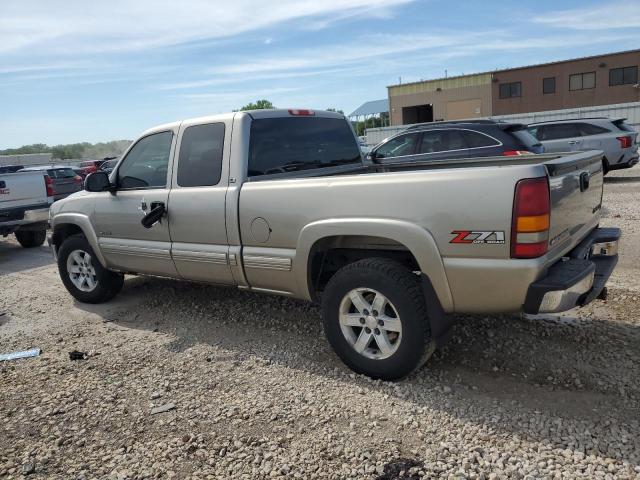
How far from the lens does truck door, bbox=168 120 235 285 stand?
14.8ft

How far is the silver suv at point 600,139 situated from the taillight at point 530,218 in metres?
10.9

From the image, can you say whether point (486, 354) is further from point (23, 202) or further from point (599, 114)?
point (599, 114)

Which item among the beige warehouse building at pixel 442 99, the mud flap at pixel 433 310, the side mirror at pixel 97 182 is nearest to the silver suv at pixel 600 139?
the side mirror at pixel 97 182

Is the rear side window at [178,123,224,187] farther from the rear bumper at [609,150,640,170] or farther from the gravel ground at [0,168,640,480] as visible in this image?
the rear bumper at [609,150,640,170]

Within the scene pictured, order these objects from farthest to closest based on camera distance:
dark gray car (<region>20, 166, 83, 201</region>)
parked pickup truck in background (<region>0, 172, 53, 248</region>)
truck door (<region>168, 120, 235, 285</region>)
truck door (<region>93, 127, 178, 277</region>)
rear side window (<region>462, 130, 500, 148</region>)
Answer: dark gray car (<region>20, 166, 83, 201</region>), parked pickup truck in background (<region>0, 172, 53, 248</region>), rear side window (<region>462, 130, 500, 148</region>), truck door (<region>93, 127, 178, 277</region>), truck door (<region>168, 120, 235, 285</region>)

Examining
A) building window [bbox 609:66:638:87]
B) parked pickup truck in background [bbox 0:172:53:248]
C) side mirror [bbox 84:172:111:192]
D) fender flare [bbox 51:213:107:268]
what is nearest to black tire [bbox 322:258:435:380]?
side mirror [bbox 84:172:111:192]

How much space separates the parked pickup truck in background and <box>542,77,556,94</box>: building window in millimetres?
44698

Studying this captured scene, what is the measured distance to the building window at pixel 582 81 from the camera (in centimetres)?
4403

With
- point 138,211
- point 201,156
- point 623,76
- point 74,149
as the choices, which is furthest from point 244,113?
point 74,149

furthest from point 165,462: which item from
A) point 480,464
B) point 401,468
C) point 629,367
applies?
point 629,367

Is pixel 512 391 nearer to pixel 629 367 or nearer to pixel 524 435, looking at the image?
pixel 524 435

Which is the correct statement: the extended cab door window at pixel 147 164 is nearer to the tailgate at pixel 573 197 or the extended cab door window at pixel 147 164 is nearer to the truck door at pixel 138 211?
the truck door at pixel 138 211

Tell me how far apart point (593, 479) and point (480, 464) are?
53cm

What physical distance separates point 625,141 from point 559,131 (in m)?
1.52
